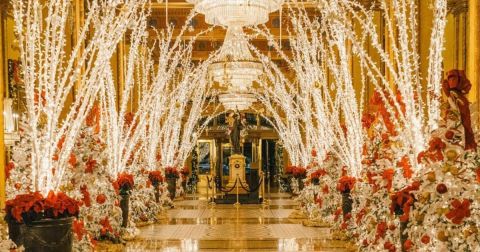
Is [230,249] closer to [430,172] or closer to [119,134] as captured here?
[119,134]

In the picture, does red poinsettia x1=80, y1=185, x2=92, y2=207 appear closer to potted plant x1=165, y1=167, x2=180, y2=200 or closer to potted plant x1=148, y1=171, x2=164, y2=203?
potted plant x1=148, y1=171, x2=164, y2=203

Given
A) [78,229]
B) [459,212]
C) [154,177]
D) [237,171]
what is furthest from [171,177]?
[459,212]

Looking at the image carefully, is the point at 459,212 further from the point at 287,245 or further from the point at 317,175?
the point at 317,175

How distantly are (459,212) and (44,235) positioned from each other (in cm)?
342

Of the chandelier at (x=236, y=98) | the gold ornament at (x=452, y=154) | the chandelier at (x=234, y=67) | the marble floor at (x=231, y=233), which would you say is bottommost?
the marble floor at (x=231, y=233)

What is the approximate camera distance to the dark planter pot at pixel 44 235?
534 centimetres

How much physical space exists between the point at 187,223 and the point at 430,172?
7.21 m

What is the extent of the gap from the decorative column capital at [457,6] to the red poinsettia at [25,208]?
700cm

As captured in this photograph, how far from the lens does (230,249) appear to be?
8133 mm

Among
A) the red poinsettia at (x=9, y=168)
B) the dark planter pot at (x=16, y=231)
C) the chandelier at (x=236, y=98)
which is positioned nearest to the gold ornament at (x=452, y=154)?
the dark planter pot at (x=16, y=231)

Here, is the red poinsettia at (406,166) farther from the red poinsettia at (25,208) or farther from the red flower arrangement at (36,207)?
the red poinsettia at (25,208)

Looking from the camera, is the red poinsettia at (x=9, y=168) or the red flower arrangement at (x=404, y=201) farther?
the red poinsettia at (x=9, y=168)

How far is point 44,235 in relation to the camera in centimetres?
537

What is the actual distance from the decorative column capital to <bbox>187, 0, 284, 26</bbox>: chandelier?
12.7 ft
